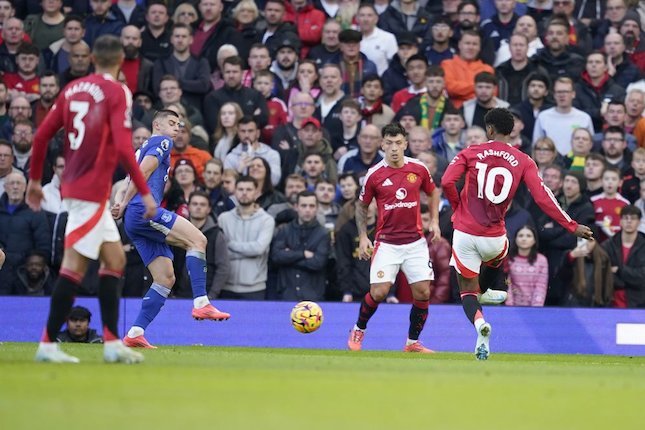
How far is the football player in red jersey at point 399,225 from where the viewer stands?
52.2ft

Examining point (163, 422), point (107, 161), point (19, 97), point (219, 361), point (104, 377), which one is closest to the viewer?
point (163, 422)

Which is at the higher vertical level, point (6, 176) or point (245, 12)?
point (245, 12)

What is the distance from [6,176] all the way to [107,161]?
8663mm

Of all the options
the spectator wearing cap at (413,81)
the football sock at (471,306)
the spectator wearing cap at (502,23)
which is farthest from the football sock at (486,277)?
the spectator wearing cap at (502,23)

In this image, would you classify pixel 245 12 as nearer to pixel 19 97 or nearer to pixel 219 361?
pixel 19 97

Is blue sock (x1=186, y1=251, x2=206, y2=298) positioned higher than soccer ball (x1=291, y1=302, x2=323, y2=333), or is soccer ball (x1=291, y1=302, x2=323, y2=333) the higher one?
blue sock (x1=186, y1=251, x2=206, y2=298)

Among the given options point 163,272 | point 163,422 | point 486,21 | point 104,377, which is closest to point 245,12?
point 486,21

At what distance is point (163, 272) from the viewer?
14.7 metres

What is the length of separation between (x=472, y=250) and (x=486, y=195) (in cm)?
63

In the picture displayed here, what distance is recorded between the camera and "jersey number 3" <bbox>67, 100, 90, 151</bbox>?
10.6m

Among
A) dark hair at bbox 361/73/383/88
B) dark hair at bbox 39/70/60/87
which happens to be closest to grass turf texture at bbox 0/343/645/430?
dark hair at bbox 361/73/383/88

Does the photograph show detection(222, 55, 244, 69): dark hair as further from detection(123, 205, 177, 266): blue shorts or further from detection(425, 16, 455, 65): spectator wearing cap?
detection(123, 205, 177, 266): blue shorts

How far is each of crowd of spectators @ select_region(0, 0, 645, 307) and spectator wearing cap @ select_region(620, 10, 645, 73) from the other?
3cm

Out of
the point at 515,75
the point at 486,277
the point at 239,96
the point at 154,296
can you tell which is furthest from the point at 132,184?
the point at 515,75
